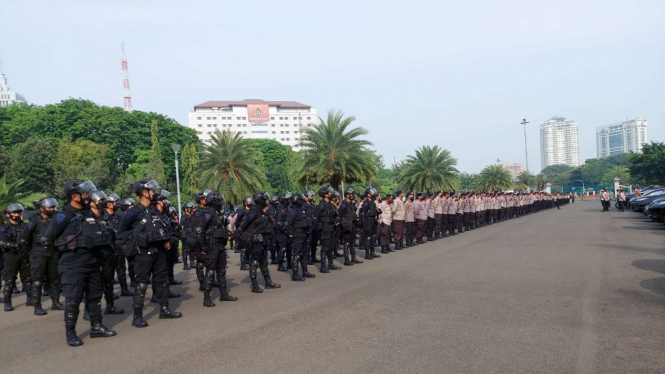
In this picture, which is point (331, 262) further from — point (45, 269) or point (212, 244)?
point (45, 269)

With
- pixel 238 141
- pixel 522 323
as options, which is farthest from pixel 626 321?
pixel 238 141

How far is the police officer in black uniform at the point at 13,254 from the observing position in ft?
30.8

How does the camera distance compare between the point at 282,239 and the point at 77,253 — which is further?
the point at 282,239

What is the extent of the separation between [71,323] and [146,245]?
1.44 metres

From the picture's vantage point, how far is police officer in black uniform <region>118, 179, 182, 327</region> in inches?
290

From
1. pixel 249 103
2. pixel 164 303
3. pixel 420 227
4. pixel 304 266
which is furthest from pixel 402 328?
pixel 249 103

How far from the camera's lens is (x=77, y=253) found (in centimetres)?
671

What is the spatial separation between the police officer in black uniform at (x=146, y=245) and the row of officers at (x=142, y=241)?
1cm

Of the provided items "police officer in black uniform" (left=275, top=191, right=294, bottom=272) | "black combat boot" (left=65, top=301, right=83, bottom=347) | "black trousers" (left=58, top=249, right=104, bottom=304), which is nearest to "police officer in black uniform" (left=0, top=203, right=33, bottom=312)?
"black trousers" (left=58, top=249, right=104, bottom=304)

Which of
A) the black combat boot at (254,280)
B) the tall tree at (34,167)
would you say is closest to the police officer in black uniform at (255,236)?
the black combat boot at (254,280)

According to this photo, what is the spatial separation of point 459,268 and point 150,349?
7399 mm

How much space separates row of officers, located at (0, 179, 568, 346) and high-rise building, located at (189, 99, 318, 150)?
131432mm

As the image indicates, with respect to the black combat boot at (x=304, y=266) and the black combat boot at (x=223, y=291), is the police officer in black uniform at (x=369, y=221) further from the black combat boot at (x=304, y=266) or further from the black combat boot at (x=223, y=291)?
the black combat boot at (x=223, y=291)

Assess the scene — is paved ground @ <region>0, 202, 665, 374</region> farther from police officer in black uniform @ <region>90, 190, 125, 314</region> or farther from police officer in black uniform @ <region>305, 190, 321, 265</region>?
police officer in black uniform @ <region>305, 190, 321, 265</region>
